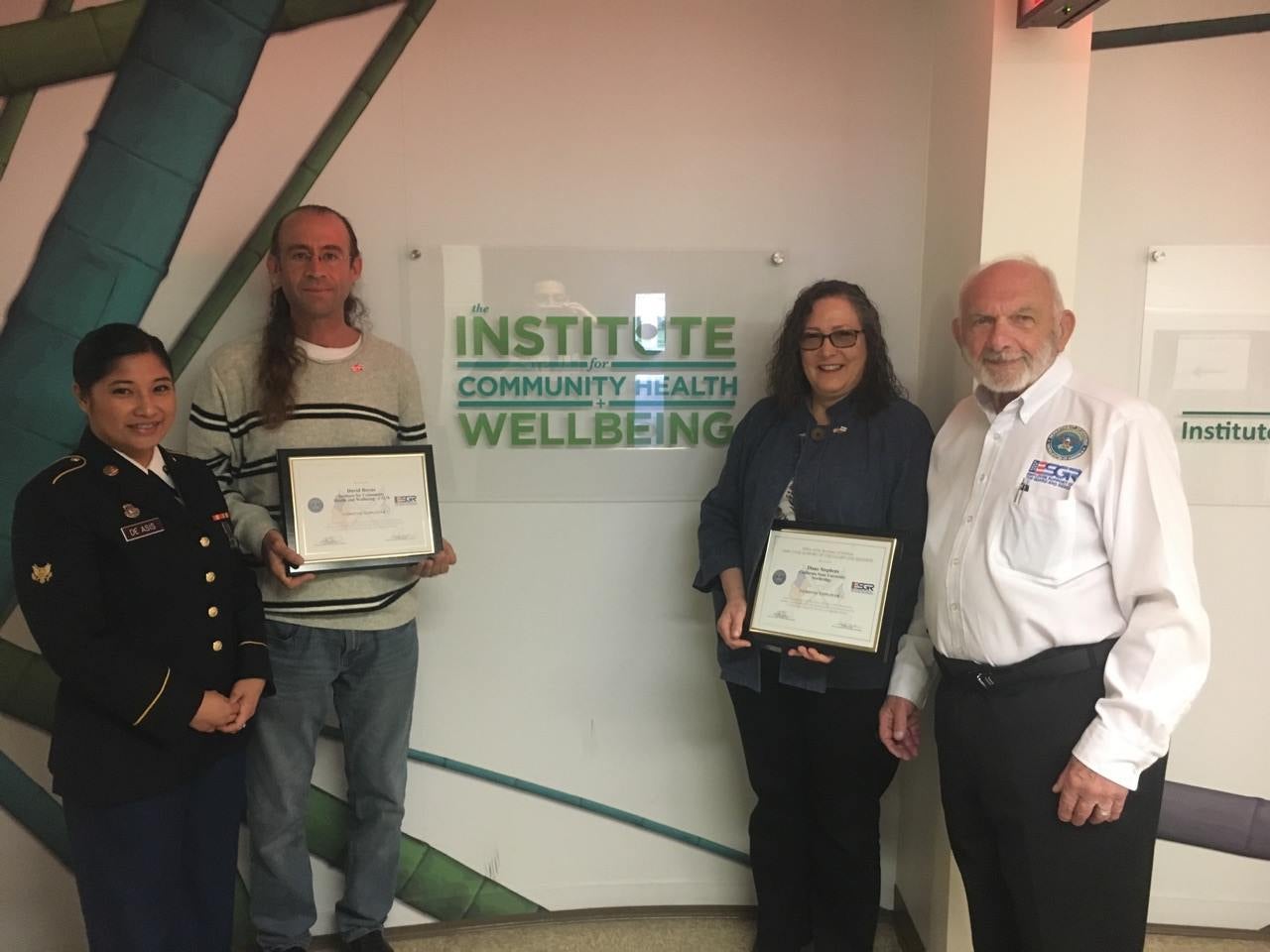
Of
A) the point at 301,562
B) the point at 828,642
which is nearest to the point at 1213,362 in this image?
the point at 828,642

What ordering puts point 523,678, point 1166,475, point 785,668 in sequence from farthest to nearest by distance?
point 523,678, point 785,668, point 1166,475

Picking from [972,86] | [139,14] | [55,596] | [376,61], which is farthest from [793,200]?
[55,596]

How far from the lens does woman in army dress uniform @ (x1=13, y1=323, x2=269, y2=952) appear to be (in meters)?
1.41

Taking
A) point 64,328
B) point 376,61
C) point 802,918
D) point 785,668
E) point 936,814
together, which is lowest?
point 802,918

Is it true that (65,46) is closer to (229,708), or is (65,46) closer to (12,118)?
(12,118)

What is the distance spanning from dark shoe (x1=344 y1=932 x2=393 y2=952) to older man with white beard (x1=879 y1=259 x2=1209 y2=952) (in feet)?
5.04

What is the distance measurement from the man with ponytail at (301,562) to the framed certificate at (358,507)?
0.07 metres

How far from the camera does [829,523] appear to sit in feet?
5.84

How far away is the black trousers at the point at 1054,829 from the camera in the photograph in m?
1.41

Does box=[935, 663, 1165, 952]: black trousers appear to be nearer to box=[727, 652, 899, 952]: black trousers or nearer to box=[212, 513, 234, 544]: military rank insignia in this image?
box=[727, 652, 899, 952]: black trousers

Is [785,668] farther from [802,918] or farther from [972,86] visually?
[972,86]

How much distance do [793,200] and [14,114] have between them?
204cm

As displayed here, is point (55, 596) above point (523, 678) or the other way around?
above

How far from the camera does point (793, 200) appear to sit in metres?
2.16
